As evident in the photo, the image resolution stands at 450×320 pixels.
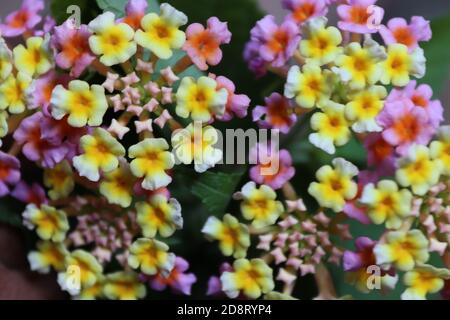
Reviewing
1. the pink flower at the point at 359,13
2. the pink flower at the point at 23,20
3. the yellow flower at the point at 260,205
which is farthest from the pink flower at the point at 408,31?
the pink flower at the point at 23,20

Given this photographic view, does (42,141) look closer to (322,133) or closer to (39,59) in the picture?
(39,59)

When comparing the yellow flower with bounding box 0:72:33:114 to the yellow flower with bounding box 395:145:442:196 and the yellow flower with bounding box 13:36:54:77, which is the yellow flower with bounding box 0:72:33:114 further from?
the yellow flower with bounding box 395:145:442:196

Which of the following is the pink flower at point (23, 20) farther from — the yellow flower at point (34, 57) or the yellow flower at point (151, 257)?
the yellow flower at point (151, 257)

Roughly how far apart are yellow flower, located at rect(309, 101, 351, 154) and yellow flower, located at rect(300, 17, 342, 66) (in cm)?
3

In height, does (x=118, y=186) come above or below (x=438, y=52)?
below

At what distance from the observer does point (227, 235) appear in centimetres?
40

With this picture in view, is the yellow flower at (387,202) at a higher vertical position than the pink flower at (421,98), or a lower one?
A: lower

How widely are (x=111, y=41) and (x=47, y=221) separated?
0.13 meters

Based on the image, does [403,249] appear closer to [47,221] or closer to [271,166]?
[271,166]

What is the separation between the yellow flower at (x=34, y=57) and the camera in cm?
39

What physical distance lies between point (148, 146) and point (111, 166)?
1.0 inches

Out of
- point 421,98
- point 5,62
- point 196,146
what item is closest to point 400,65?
point 421,98

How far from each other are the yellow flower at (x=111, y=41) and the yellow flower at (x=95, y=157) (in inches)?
1.7
